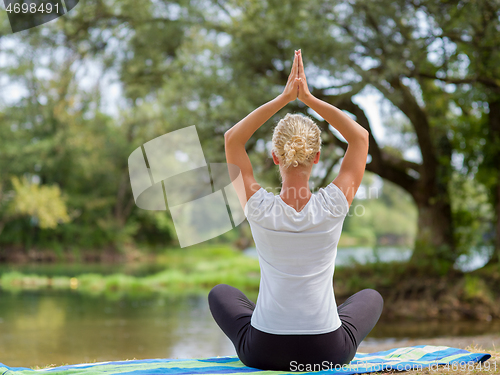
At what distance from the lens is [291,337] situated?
6.33 feet

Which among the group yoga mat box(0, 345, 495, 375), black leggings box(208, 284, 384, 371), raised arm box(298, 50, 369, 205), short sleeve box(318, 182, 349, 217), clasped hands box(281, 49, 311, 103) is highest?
clasped hands box(281, 49, 311, 103)

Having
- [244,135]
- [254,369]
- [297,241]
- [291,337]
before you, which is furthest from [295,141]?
[254,369]

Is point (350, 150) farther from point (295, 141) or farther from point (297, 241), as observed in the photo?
point (297, 241)

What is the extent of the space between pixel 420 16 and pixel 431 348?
497 cm

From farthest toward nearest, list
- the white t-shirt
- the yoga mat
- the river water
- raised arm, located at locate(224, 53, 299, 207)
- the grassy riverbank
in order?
the grassy riverbank, the river water, the yoga mat, raised arm, located at locate(224, 53, 299, 207), the white t-shirt

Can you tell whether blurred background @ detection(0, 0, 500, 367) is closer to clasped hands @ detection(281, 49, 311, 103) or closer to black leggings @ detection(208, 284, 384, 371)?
black leggings @ detection(208, 284, 384, 371)

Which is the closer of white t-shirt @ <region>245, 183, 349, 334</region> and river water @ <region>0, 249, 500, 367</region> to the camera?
white t-shirt @ <region>245, 183, 349, 334</region>

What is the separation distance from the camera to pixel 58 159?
18.2 m

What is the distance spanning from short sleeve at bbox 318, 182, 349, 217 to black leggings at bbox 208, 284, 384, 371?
483mm

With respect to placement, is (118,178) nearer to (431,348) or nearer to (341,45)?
(341,45)

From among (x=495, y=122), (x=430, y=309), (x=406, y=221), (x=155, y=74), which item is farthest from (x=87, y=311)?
(x=406, y=221)

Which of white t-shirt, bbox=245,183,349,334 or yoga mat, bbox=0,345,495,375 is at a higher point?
white t-shirt, bbox=245,183,349,334

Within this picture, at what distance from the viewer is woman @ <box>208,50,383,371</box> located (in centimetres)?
188

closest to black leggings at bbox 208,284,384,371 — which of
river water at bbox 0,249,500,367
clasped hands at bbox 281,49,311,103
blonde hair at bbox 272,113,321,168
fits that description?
blonde hair at bbox 272,113,321,168
